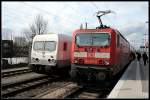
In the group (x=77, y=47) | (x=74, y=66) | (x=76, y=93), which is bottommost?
(x=76, y=93)

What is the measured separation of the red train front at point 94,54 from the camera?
13.5 meters

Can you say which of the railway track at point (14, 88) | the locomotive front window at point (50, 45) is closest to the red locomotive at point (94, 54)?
the railway track at point (14, 88)

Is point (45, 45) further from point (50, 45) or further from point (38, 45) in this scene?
point (38, 45)

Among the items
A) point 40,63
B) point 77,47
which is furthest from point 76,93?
point 40,63

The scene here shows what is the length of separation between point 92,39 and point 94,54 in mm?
793

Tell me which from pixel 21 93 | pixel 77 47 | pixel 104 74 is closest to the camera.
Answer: pixel 21 93

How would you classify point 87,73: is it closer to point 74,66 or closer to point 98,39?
point 74,66

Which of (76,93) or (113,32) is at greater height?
(113,32)

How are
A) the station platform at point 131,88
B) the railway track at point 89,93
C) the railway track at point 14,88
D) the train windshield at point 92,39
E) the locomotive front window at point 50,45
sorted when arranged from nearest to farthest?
the station platform at point 131,88 → the railway track at point 14,88 → the railway track at point 89,93 → the train windshield at point 92,39 → the locomotive front window at point 50,45

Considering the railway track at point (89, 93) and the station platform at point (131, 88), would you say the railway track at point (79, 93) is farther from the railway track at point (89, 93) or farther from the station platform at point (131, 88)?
the station platform at point (131, 88)

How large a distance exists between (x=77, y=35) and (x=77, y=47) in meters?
0.63

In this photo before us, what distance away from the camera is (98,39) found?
1400 cm

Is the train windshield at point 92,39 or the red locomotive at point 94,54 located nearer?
the red locomotive at point 94,54

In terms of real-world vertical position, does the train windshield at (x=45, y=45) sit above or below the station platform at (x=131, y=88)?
above
